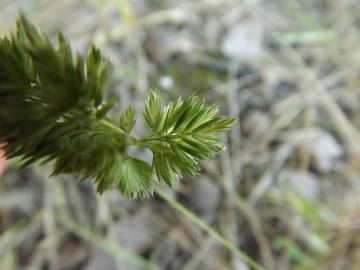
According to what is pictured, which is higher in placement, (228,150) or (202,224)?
(228,150)

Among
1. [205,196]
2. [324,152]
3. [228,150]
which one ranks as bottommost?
[205,196]

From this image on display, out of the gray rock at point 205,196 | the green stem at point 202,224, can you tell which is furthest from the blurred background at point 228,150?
the green stem at point 202,224

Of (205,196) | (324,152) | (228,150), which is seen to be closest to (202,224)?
(205,196)

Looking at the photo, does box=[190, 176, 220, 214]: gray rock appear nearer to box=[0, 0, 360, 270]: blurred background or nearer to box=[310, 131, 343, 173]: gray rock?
box=[0, 0, 360, 270]: blurred background

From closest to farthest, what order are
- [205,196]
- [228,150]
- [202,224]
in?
[202,224] → [205,196] → [228,150]

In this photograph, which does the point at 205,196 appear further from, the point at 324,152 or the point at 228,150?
the point at 324,152

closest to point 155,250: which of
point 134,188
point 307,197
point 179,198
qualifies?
point 179,198

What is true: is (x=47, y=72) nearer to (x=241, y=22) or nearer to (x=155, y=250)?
(x=155, y=250)

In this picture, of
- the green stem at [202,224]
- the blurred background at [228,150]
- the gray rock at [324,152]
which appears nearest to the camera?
the green stem at [202,224]

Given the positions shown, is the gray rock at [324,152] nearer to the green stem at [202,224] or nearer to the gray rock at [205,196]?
the gray rock at [205,196]
